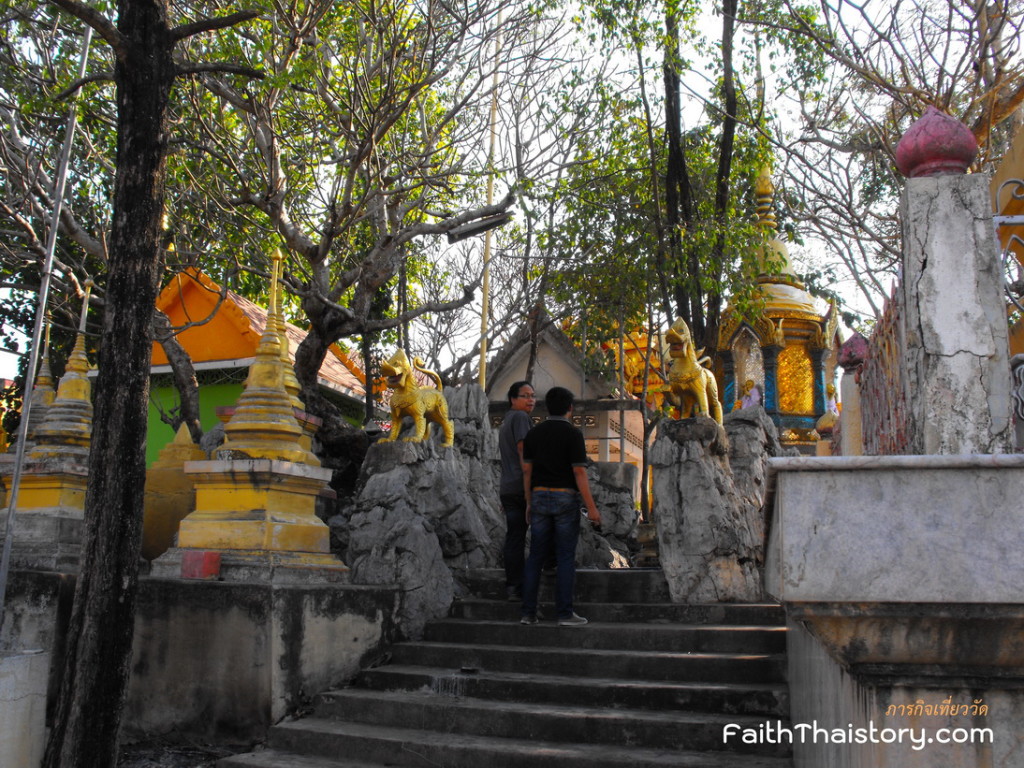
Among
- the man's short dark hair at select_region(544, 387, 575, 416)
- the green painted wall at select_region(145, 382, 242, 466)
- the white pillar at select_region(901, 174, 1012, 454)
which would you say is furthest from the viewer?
the green painted wall at select_region(145, 382, 242, 466)

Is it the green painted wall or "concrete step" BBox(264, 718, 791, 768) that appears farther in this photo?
the green painted wall

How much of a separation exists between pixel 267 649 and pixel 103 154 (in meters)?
8.26

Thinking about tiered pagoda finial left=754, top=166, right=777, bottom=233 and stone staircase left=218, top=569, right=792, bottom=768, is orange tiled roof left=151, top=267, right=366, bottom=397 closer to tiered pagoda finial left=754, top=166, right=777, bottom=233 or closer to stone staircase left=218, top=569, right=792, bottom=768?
tiered pagoda finial left=754, top=166, right=777, bottom=233

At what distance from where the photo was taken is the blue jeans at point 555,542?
256 inches

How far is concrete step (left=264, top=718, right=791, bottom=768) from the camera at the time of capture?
4.89 meters

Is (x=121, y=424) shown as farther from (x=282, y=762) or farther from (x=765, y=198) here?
(x=765, y=198)

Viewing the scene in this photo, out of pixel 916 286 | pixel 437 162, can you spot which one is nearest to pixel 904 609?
pixel 916 286

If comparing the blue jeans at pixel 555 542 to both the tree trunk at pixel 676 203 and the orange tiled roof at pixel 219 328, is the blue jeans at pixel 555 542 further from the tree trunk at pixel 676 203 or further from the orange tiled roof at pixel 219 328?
the orange tiled roof at pixel 219 328

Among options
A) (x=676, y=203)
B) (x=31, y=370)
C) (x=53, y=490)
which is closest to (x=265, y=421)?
(x=31, y=370)

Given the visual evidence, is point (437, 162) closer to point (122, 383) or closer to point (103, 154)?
point (103, 154)

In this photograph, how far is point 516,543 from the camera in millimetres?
7207

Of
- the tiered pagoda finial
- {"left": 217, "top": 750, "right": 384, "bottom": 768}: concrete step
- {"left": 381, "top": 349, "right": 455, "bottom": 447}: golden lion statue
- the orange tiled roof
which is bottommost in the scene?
{"left": 217, "top": 750, "right": 384, "bottom": 768}: concrete step

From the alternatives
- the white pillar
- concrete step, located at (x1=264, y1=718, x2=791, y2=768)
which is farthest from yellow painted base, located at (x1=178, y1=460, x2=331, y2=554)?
the white pillar

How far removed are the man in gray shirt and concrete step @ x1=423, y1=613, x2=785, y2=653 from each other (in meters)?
0.53
